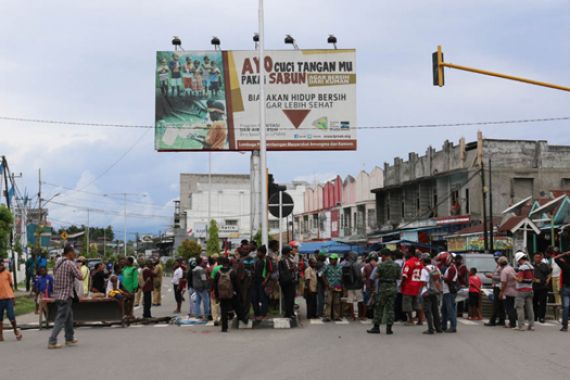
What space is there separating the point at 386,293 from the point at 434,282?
1106mm

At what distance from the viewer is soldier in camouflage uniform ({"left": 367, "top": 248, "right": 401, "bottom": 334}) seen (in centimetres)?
1563

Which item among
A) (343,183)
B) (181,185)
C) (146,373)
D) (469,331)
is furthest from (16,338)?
(181,185)

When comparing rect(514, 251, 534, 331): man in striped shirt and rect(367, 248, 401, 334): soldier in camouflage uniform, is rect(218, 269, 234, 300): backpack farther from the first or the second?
rect(514, 251, 534, 331): man in striped shirt

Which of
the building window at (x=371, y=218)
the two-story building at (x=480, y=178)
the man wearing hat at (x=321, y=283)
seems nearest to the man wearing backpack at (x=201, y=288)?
the man wearing hat at (x=321, y=283)

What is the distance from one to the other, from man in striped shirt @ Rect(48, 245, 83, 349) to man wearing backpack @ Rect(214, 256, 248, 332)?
10.6 ft

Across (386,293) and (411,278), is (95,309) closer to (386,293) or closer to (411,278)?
(386,293)

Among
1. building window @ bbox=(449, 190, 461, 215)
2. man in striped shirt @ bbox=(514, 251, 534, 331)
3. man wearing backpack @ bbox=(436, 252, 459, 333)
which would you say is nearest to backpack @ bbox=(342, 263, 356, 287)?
man wearing backpack @ bbox=(436, 252, 459, 333)

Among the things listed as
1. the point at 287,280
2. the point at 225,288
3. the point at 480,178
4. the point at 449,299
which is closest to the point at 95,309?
the point at 225,288

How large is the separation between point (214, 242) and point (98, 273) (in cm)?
4450

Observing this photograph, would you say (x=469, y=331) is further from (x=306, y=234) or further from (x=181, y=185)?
(x=181, y=185)

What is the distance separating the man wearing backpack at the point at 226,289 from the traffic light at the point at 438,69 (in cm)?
659

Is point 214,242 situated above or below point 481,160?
below

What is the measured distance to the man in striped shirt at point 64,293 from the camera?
46.1 feet

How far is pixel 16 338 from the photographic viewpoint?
1639 cm
